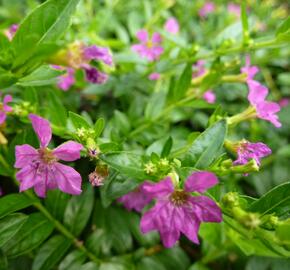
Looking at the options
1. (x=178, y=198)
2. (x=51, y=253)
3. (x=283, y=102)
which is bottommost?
(x=283, y=102)

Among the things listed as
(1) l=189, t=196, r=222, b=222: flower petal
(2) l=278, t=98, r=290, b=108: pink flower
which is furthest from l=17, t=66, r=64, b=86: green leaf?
(2) l=278, t=98, r=290, b=108: pink flower

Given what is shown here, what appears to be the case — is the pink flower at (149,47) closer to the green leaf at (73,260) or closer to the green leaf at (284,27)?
the green leaf at (284,27)

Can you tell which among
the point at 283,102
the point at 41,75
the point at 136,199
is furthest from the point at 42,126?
the point at 283,102

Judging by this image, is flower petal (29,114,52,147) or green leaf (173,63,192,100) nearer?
flower petal (29,114,52,147)

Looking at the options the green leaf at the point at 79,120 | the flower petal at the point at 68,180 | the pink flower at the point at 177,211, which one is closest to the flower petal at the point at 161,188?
the pink flower at the point at 177,211

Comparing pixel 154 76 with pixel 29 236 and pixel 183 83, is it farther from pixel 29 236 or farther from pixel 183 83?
pixel 29 236

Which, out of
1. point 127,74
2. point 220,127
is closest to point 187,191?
point 220,127

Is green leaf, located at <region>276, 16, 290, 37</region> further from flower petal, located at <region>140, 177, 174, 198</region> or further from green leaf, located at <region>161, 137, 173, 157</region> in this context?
flower petal, located at <region>140, 177, 174, 198</region>
